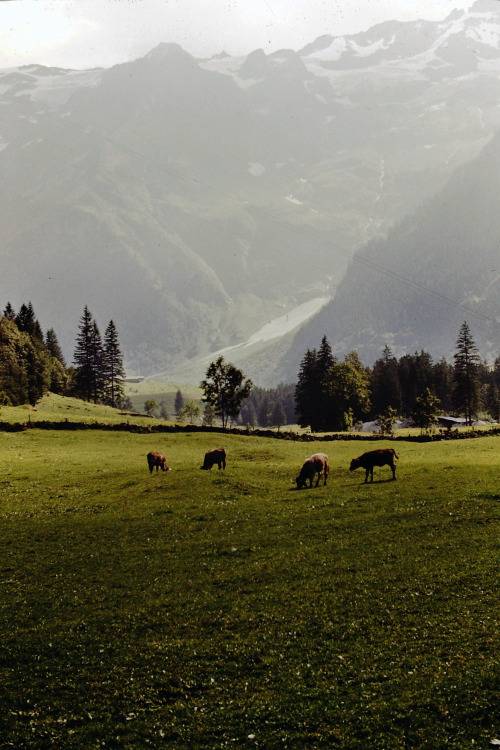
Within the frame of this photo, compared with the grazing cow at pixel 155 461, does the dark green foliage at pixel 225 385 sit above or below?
above

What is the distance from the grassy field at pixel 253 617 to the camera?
1708 cm

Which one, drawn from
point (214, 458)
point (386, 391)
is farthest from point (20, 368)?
point (386, 391)

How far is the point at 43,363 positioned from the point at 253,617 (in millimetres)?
121997

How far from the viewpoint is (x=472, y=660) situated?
62.8 feet

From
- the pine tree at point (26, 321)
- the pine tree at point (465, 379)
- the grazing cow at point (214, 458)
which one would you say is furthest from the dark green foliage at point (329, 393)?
the grazing cow at point (214, 458)

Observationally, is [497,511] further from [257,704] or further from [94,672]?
[94,672]

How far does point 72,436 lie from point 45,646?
206 feet

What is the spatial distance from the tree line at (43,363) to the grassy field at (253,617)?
8413 cm

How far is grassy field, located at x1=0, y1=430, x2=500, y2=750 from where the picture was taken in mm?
17078

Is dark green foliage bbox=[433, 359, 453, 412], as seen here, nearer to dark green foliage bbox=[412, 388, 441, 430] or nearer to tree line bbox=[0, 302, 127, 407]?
dark green foliage bbox=[412, 388, 441, 430]

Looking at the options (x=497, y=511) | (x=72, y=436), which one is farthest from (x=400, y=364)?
(x=497, y=511)

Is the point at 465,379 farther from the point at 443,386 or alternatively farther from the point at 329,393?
the point at 443,386

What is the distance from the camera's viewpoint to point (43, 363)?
136 metres

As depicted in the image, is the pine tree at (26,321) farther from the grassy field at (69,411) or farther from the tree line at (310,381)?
the grassy field at (69,411)
